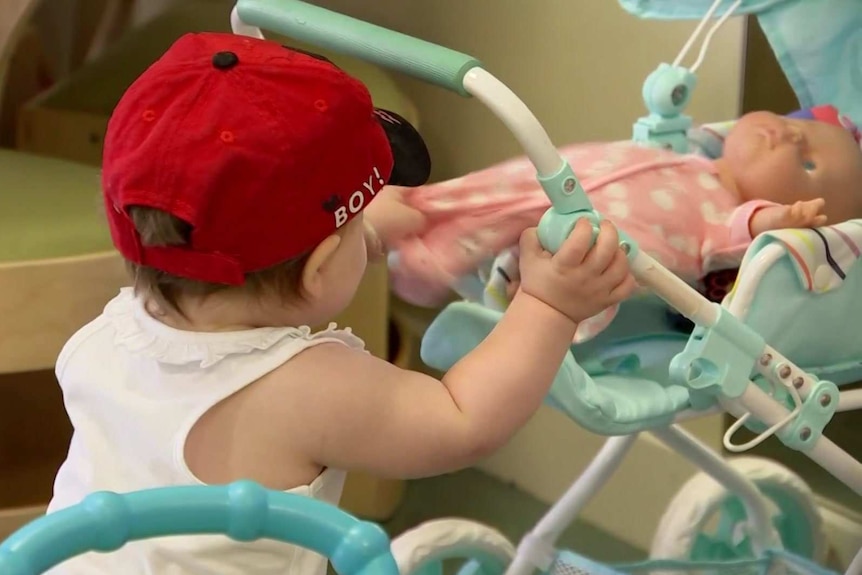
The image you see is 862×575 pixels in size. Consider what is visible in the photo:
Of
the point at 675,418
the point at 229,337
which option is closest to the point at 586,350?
the point at 675,418

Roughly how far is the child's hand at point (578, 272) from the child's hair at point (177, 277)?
0.15 meters

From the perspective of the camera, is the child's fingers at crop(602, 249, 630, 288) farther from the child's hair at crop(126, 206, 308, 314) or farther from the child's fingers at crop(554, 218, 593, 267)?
the child's hair at crop(126, 206, 308, 314)

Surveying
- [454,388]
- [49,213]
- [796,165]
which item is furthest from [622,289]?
[49,213]

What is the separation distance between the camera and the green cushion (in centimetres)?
118

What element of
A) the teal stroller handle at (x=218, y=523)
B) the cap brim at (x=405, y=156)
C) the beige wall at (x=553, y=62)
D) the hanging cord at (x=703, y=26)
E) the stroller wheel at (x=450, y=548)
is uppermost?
the hanging cord at (x=703, y=26)

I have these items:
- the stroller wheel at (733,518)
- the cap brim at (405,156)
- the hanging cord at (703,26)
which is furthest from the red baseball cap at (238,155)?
the stroller wheel at (733,518)

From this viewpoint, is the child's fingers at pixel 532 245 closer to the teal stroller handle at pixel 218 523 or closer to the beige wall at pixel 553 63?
the teal stroller handle at pixel 218 523

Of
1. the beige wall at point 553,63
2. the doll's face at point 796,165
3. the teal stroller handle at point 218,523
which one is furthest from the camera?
the beige wall at point 553,63

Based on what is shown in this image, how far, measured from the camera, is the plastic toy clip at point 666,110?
3.60 feet

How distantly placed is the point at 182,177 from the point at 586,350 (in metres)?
0.45

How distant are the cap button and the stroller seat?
33 centimetres

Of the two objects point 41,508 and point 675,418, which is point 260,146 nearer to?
point 675,418

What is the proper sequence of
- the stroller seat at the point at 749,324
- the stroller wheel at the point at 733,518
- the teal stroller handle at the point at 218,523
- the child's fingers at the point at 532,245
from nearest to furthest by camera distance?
the teal stroller handle at the point at 218,523
the child's fingers at the point at 532,245
the stroller seat at the point at 749,324
the stroller wheel at the point at 733,518

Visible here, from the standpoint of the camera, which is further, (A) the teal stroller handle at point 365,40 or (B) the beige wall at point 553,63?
(B) the beige wall at point 553,63
